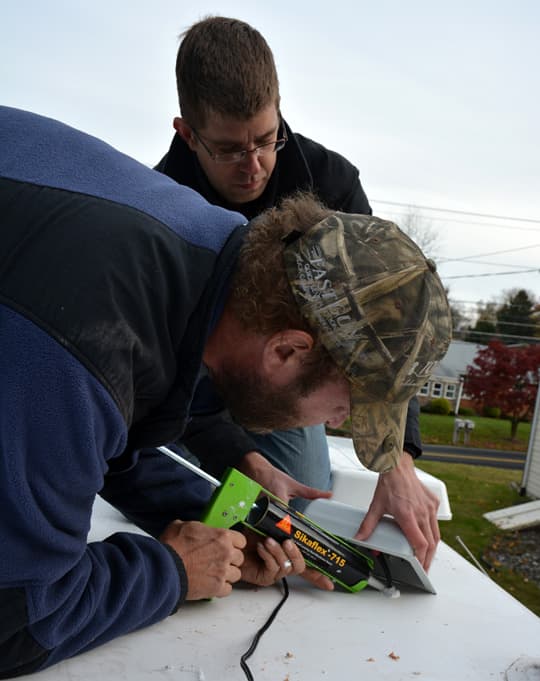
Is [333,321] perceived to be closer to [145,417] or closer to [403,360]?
[403,360]

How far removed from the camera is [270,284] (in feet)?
3.80

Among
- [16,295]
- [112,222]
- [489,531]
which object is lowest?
[489,531]

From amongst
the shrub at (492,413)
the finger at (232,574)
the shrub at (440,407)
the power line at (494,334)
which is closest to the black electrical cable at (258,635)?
the finger at (232,574)

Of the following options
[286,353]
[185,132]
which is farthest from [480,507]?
[286,353]

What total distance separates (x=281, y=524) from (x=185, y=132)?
50.8 inches

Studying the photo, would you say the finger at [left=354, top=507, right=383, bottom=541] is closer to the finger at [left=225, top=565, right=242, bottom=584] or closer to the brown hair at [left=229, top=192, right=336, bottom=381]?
the finger at [left=225, top=565, right=242, bottom=584]

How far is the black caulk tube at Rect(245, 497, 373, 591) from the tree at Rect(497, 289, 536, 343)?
26.7 m

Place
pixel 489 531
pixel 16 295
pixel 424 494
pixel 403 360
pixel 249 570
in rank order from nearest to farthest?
pixel 16 295
pixel 403 360
pixel 249 570
pixel 424 494
pixel 489 531

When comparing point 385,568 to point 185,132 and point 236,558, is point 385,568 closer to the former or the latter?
point 236,558

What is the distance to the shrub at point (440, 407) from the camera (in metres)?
22.9

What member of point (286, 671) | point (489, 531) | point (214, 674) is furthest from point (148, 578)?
point (489, 531)

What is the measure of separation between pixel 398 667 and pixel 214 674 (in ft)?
1.19

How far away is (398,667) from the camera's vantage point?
130cm

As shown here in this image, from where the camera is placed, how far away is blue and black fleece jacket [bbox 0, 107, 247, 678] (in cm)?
89
